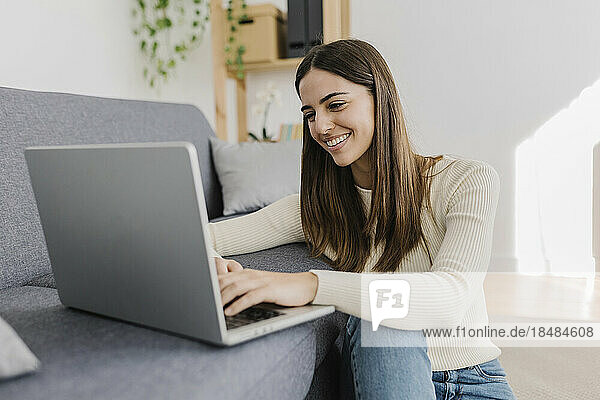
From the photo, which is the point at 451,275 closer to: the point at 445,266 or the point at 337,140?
the point at 445,266

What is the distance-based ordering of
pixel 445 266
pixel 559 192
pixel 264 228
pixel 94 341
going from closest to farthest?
pixel 94 341 → pixel 445 266 → pixel 264 228 → pixel 559 192

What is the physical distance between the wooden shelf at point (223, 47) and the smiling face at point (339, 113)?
1586 mm

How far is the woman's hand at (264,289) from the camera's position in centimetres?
83

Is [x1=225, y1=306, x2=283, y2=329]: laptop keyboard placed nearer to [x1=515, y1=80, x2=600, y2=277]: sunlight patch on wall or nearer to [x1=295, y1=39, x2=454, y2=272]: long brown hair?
[x1=295, y1=39, x2=454, y2=272]: long brown hair

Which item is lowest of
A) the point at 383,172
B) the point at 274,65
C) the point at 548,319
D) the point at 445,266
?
the point at 548,319

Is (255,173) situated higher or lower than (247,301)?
lower

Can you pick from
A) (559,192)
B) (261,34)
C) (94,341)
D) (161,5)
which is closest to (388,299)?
(94,341)

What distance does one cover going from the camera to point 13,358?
25.9 inches

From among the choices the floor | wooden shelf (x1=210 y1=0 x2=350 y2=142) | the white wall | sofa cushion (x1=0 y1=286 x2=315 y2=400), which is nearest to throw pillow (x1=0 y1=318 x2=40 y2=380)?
sofa cushion (x1=0 y1=286 x2=315 y2=400)

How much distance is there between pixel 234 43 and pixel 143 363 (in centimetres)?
239

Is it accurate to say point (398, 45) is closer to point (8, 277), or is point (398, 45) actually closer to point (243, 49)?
point (243, 49)

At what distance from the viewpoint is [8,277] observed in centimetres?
126

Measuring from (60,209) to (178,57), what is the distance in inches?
93.1

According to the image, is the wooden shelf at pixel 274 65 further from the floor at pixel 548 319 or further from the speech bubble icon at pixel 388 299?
the speech bubble icon at pixel 388 299
